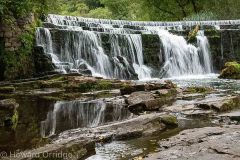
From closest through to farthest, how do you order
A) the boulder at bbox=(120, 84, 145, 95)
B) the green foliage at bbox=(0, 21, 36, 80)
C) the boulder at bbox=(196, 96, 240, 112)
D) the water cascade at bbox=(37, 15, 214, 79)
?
the boulder at bbox=(196, 96, 240, 112) < the boulder at bbox=(120, 84, 145, 95) < the green foliage at bbox=(0, 21, 36, 80) < the water cascade at bbox=(37, 15, 214, 79)

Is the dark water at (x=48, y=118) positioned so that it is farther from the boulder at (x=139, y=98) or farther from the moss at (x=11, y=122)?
the boulder at (x=139, y=98)

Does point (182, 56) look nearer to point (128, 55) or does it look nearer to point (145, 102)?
point (128, 55)

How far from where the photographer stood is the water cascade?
22.5 metres

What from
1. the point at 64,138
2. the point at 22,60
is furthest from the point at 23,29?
the point at 64,138

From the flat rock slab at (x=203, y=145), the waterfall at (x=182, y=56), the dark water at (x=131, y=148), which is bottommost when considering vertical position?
the dark water at (x=131, y=148)

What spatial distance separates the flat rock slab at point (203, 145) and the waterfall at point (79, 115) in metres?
2.45

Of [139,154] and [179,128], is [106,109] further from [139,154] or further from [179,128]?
[139,154]

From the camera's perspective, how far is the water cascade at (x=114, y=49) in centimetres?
2255

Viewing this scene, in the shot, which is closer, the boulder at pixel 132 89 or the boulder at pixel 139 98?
the boulder at pixel 139 98

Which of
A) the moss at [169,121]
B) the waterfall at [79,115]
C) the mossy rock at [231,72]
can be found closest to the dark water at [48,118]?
the waterfall at [79,115]

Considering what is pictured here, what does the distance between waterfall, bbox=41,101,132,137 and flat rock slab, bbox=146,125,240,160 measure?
2.45 m

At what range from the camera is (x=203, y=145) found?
6.12 metres

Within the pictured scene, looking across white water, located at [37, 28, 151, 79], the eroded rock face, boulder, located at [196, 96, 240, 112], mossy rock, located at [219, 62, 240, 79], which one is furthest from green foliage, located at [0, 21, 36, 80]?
boulder, located at [196, 96, 240, 112]

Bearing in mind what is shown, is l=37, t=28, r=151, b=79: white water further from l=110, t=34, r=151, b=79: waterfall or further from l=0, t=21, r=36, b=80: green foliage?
l=0, t=21, r=36, b=80: green foliage
